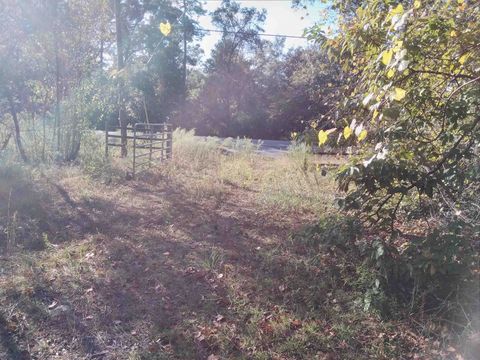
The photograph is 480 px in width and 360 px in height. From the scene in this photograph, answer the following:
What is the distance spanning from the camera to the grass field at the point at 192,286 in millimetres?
3178

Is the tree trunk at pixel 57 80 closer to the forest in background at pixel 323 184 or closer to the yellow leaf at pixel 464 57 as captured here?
the forest in background at pixel 323 184

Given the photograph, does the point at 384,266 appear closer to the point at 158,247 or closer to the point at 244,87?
the point at 158,247

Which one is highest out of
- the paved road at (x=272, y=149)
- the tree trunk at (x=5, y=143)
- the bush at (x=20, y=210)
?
the tree trunk at (x=5, y=143)

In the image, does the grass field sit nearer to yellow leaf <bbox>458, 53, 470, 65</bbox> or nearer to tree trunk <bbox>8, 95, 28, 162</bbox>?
yellow leaf <bbox>458, 53, 470, 65</bbox>

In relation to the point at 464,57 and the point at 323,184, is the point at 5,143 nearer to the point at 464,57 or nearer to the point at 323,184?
the point at 323,184

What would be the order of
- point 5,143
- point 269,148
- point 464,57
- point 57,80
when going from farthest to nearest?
point 269,148 → point 57,80 → point 5,143 → point 464,57

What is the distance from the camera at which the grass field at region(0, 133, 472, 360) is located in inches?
125

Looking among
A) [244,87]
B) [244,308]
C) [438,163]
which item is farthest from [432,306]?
[244,87]

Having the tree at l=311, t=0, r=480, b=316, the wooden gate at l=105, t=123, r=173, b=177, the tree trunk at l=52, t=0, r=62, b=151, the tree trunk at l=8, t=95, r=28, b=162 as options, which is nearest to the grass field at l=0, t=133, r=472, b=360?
the tree at l=311, t=0, r=480, b=316

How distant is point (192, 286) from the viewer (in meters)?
4.06

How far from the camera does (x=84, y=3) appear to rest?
1009 cm

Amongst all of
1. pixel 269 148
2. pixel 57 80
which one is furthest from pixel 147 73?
pixel 57 80

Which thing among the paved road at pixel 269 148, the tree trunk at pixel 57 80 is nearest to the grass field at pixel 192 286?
the tree trunk at pixel 57 80

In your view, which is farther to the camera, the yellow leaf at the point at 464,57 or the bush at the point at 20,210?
the bush at the point at 20,210
